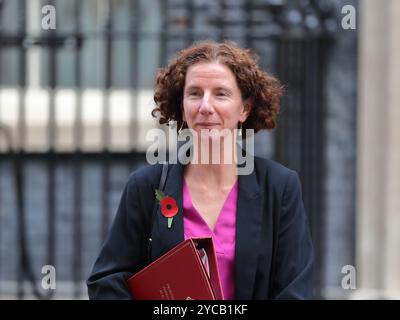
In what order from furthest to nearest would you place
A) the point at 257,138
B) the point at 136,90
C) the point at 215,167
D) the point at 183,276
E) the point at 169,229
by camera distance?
1. the point at 257,138
2. the point at 136,90
3. the point at 215,167
4. the point at 169,229
5. the point at 183,276

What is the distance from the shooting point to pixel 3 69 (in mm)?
7176

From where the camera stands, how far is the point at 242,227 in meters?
2.98

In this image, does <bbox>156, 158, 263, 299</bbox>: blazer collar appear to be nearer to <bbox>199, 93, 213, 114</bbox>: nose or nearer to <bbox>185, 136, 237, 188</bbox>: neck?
<bbox>185, 136, 237, 188</bbox>: neck

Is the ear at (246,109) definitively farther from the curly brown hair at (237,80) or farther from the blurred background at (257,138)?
the blurred background at (257,138)

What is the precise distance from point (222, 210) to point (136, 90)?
136 inches

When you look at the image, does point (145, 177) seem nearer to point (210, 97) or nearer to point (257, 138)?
point (210, 97)

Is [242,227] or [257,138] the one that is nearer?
[242,227]

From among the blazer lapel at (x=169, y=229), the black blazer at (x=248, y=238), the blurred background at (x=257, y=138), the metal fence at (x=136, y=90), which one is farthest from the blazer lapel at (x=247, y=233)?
the metal fence at (x=136, y=90)

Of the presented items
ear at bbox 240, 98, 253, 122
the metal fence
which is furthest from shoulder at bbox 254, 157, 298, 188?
the metal fence

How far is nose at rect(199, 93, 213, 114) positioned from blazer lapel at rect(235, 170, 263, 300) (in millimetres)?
221

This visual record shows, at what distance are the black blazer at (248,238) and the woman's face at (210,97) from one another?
0.54 ft

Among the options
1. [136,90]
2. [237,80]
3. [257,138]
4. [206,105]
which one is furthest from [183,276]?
[257,138]

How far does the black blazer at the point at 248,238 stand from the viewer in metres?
2.95

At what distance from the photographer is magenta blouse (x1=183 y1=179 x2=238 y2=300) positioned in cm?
296
